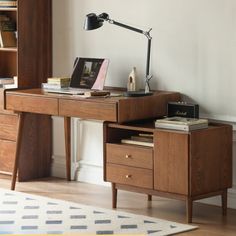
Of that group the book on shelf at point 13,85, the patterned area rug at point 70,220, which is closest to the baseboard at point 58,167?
the book on shelf at point 13,85

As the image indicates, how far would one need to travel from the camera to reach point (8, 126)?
5.86 metres

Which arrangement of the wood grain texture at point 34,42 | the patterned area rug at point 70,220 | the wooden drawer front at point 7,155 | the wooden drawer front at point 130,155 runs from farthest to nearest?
the wooden drawer front at point 7,155, the wood grain texture at point 34,42, the wooden drawer front at point 130,155, the patterned area rug at point 70,220

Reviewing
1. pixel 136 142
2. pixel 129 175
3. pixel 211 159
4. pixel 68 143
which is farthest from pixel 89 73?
pixel 211 159

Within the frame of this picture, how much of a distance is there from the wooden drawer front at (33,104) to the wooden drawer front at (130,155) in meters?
0.50

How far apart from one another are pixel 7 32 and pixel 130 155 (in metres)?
1.71

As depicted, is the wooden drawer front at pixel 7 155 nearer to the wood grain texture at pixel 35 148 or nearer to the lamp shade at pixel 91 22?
the wood grain texture at pixel 35 148

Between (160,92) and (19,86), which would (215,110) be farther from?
(19,86)

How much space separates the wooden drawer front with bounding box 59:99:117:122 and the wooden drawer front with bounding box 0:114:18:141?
2.59ft

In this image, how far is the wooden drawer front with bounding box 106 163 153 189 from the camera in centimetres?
480

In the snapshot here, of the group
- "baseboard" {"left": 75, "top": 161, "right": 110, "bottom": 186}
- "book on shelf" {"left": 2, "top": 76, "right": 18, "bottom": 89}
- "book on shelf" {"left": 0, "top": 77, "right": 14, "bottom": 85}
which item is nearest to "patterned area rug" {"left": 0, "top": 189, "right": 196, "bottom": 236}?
"baseboard" {"left": 75, "top": 161, "right": 110, "bottom": 186}

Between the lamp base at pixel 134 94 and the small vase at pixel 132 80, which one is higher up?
the small vase at pixel 132 80

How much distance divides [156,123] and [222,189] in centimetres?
60

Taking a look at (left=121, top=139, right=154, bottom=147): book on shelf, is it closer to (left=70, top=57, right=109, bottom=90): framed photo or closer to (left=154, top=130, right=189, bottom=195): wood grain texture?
(left=154, top=130, right=189, bottom=195): wood grain texture

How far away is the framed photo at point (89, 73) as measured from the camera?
538 cm
